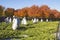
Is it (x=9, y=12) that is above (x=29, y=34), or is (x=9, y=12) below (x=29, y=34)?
above

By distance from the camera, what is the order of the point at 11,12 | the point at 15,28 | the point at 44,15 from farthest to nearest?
the point at 11,12 < the point at 44,15 < the point at 15,28

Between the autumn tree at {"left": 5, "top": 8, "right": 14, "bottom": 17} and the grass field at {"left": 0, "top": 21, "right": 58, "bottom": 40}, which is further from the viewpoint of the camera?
the autumn tree at {"left": 5, "top": 8, "right": 14, "bottom": 17}

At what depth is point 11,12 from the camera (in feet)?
289

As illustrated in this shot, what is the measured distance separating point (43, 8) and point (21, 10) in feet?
36.0

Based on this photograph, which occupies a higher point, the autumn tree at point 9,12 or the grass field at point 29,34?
the autumn tree at point 9,12

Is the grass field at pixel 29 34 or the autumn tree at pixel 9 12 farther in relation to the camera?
the autumn tree at pixel 9 12

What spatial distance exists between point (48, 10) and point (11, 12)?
16905mm

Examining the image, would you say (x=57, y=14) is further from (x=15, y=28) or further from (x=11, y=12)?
(x=15, y=28)

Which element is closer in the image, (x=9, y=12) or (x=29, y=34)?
(x=29, y=34)

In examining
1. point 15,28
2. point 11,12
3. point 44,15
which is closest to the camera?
point 15,28

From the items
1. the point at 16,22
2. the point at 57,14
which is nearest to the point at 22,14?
the point at 57,14

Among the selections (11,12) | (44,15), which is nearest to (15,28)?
(44,15)

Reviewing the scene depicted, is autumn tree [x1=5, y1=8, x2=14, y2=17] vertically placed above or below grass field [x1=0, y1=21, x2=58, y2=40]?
above

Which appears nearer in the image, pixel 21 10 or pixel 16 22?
pixel 16 22
